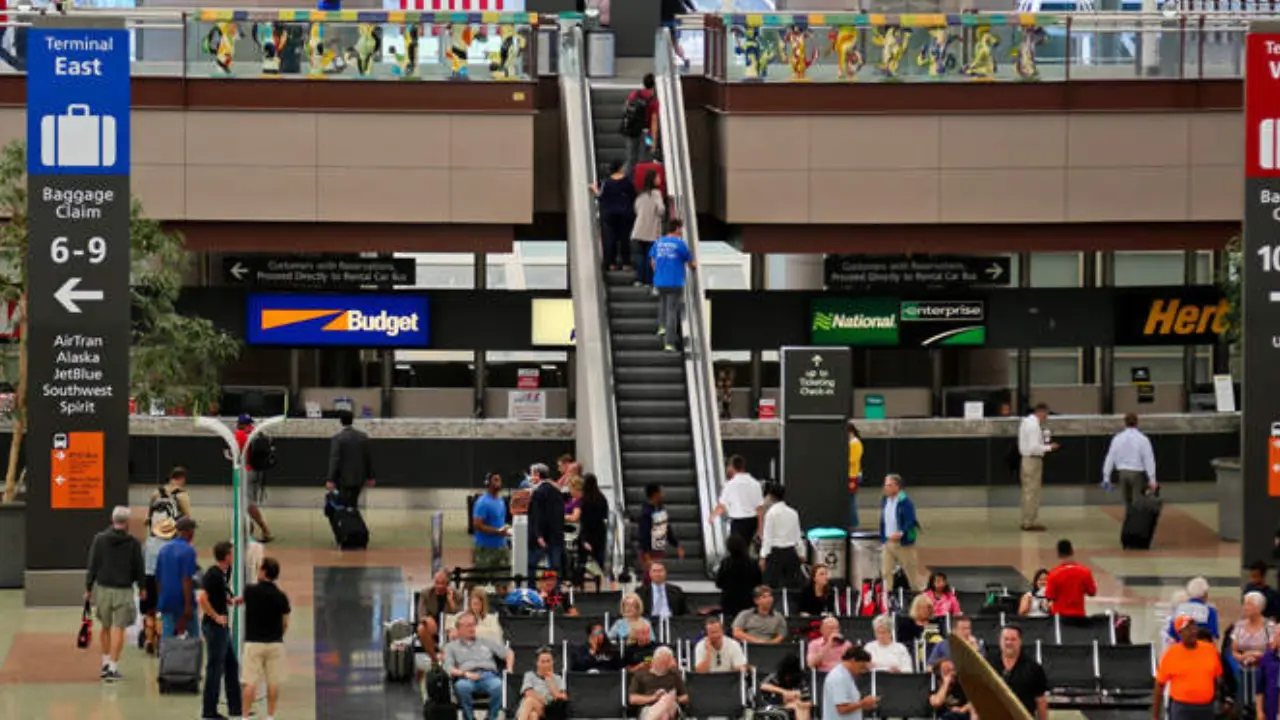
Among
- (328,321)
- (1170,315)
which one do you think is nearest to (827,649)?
(328,321)

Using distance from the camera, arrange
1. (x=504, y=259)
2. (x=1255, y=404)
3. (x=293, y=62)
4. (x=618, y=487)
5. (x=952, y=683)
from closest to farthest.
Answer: (x=952, y=683) → (x=1255, y=404) → (x=618, y=487) → (x=293, y=62) → (x=504, y=259)

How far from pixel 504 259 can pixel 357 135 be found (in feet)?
11.1

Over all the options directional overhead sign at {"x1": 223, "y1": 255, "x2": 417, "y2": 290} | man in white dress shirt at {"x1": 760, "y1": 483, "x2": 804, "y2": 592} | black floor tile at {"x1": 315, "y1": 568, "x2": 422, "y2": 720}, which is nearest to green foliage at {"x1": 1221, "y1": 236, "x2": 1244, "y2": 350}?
man in white dress shirt at {"x1": 760, "y1": 483, "x2": 804, "y2": 592}

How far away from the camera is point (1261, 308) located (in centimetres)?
2369

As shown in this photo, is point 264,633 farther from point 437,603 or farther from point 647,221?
point 647,221

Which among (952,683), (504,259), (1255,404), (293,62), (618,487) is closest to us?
(952,683)

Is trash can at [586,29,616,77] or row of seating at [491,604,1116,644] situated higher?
trash can at [586,29,616,77]

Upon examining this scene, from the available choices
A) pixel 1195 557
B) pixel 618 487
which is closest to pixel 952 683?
pixel 618 487

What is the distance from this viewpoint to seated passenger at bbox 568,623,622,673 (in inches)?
727

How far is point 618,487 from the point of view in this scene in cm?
2694

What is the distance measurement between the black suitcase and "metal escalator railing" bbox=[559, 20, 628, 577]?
20.7 ft

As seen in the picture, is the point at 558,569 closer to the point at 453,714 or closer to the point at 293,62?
the point at 453,714

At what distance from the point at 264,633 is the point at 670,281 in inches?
427

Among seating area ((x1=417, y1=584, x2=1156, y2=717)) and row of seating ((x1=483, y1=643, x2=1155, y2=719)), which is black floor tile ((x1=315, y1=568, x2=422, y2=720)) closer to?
seating area ((x1=417, y1=584, x2=1156, y2=717))
